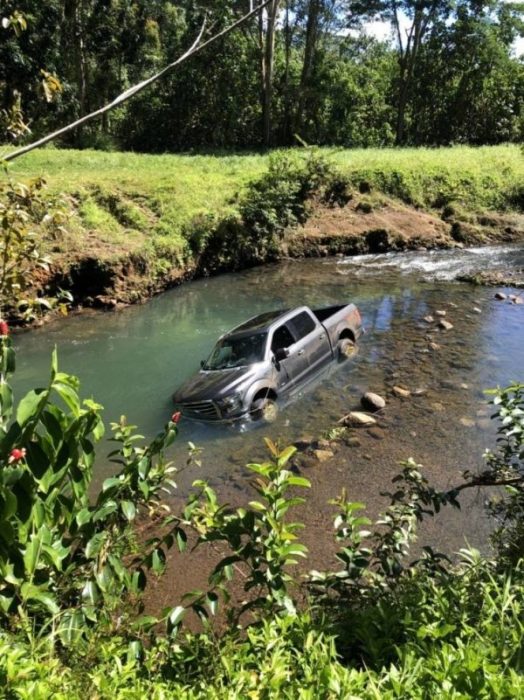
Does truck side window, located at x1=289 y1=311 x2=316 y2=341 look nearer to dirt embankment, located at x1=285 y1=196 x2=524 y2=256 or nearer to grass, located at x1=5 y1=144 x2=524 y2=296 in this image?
grass, located at x1=5 y1=144 x2=524 y2=296

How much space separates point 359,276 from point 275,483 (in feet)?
55.1

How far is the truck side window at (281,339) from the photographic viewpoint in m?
10.1

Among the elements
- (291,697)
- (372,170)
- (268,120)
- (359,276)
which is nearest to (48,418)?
(291,697)

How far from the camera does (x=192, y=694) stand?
2592 millimetres

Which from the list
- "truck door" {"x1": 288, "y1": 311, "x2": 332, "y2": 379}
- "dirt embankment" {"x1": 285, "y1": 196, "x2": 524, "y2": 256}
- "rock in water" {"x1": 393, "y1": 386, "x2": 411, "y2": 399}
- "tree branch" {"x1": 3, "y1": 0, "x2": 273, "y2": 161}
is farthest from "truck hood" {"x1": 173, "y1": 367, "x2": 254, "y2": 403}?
"dirt embankment" {"x1": 285, "y1": 196, "x2": 524, "y2": 256}

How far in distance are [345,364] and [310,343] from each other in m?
1.42

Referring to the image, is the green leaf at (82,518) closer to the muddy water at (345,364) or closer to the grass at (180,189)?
the muddy water at (345,364)

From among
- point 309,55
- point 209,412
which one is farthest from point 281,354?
point 309,55

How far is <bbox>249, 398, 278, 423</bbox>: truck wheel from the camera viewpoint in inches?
371

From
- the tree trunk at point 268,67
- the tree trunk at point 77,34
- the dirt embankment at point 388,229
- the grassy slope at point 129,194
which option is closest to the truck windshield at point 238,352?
the grassy slope at point 129,194

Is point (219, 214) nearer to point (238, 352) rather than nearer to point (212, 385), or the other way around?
point (238, 352)

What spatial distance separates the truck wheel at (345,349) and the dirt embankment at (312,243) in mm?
7242

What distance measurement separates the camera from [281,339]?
10.3 metres

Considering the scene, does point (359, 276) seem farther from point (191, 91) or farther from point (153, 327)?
point (191, 91)
